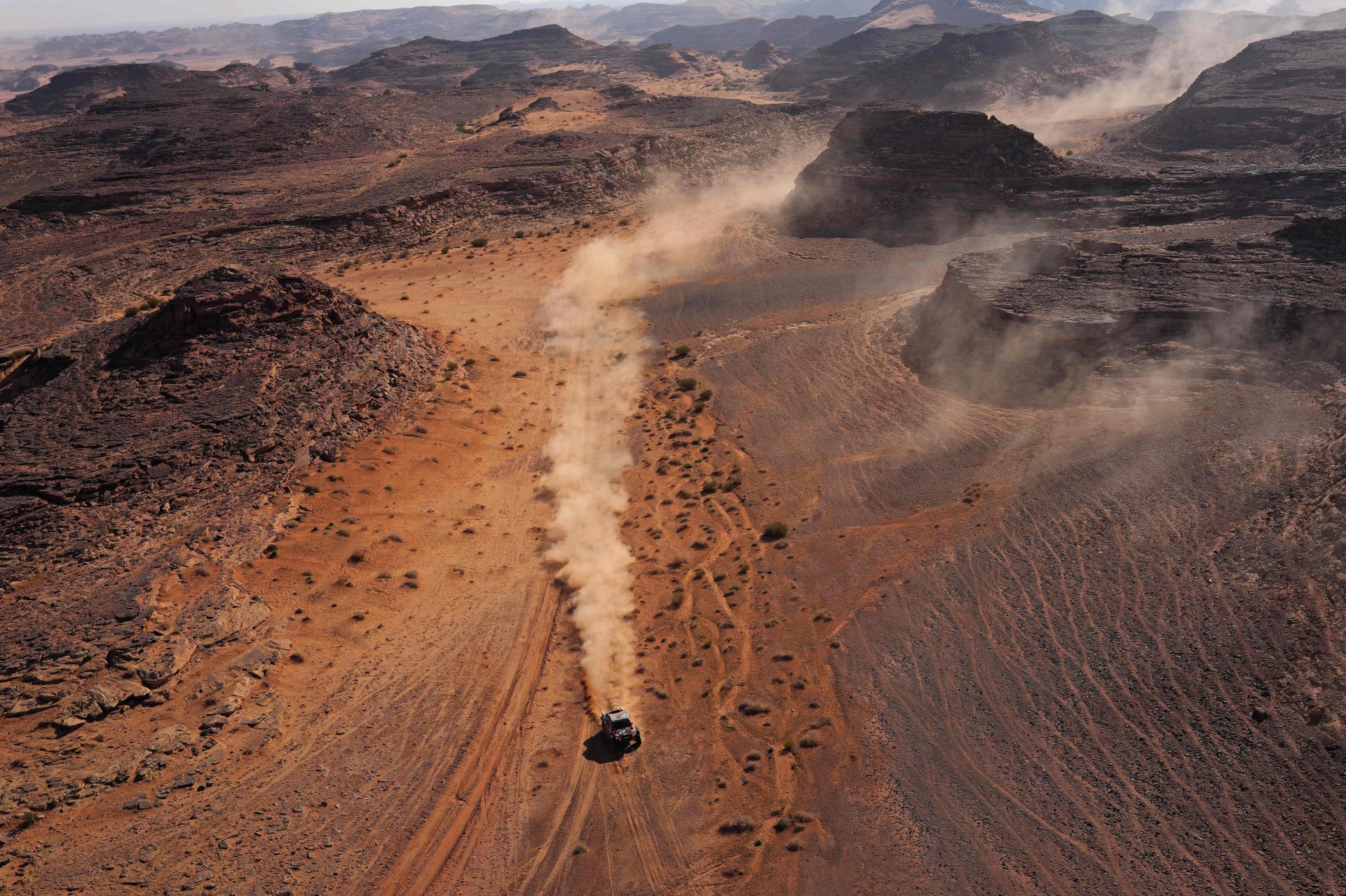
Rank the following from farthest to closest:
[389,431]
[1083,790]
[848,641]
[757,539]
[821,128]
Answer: [821,128] < [389,431] < [757,539] < [848,641] < [1083,790]

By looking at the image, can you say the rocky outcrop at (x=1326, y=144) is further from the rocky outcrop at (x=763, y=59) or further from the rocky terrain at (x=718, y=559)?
the rocky outcrop at (x=763, y=59)

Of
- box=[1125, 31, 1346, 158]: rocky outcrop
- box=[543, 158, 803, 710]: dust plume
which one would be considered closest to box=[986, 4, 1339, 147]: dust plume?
box=[1125, 31, 1346, 158]: rocky outcrop

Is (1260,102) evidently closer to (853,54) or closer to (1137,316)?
(1137,316)

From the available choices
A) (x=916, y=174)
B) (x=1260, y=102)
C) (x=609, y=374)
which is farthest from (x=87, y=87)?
(x=1260, y=102)

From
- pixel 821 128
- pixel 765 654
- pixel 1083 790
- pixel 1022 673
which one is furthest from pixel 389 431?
pixel 821 128

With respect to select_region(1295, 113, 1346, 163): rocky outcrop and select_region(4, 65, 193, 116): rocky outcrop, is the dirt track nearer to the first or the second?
select_region(1295, 113, 1346, 163): rocky outcrop

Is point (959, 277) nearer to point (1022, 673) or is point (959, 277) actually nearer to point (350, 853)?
point (1022, 673)

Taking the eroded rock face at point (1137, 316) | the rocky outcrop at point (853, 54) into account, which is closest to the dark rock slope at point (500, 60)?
the rocky outcrop at point (853, 54)

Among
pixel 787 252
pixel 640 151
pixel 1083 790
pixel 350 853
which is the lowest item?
pixel 350 853
